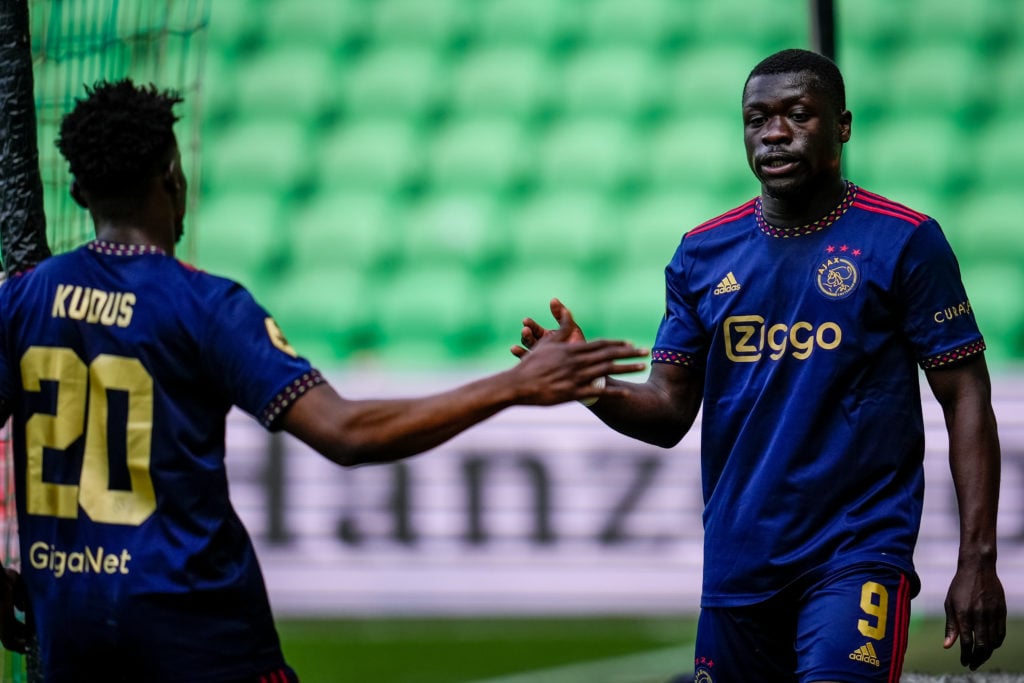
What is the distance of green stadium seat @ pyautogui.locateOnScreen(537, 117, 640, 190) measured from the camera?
25.3 feet

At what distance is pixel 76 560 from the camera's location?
7.46ft

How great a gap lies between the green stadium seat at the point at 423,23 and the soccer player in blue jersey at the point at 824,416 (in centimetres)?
534

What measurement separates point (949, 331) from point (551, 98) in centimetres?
541

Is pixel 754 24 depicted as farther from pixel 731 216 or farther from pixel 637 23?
pixel 731 216

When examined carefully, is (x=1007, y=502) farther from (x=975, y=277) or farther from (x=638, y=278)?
(x=638, y=278)

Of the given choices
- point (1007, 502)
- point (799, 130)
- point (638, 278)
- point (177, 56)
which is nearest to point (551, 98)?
point (638, 278)

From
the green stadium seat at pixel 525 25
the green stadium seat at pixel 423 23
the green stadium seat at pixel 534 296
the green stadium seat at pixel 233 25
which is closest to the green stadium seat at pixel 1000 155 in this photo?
the green stadium seat at pixel 534 296

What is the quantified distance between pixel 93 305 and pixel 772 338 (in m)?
1.27

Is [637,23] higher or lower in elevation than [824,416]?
higher

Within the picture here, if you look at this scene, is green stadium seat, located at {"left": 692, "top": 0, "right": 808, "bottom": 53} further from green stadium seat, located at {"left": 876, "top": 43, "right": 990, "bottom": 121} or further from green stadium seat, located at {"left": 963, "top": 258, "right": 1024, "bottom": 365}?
green stadium seat, located at {"left": 963, "top": 258, "right": 1024, "bottom": 365}

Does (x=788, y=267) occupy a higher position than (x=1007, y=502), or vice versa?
(x=788, y=267)

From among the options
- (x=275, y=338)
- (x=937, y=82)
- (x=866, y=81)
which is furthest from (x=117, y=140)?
(x=937, y=82)

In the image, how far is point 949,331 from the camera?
2723 millimetres

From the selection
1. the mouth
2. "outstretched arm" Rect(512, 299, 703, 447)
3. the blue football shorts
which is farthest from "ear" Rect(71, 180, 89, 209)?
the blue football shorts
